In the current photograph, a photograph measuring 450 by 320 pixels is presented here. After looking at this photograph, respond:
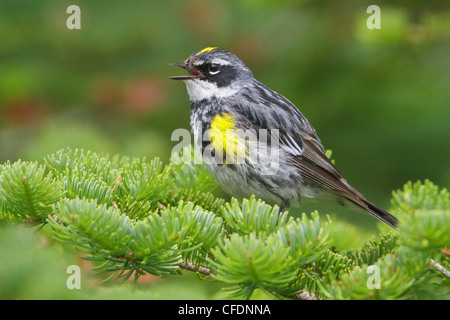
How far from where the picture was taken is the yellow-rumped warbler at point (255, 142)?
3.79m

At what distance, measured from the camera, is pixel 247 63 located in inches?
233

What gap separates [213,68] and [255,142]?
0.84m

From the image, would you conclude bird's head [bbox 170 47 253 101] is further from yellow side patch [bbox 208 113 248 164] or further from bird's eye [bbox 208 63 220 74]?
yellow side patch [bbox 208 113 248 164]

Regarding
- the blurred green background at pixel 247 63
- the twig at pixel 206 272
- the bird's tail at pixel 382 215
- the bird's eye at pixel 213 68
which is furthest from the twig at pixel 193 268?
the blurred green background at pixel 247 63

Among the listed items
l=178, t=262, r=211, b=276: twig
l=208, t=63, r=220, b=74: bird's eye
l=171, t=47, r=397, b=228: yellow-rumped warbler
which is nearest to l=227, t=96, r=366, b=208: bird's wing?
l=171, t=47, r=397, b=228: yellow-rumped warbler

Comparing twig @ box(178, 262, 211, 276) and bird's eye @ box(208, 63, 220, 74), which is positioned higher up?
bird's eye @ box(208, 63, 220, 74)

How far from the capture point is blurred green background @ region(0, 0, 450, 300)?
556 cm

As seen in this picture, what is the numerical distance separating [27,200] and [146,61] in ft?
12.3

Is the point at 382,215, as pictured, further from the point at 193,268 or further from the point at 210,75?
the point at 210,75

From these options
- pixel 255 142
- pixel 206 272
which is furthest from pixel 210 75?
pixel 206 272

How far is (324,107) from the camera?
222 inches

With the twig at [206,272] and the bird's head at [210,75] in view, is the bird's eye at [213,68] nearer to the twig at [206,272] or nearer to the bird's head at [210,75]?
the bird's head at [210,75]

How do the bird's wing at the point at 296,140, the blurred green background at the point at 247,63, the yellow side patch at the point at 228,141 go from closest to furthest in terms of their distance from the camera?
the yellow side patch at the point at 228,141 < the bird's wing at the point at 296,140 < the blurred green background at the point at 247,63
